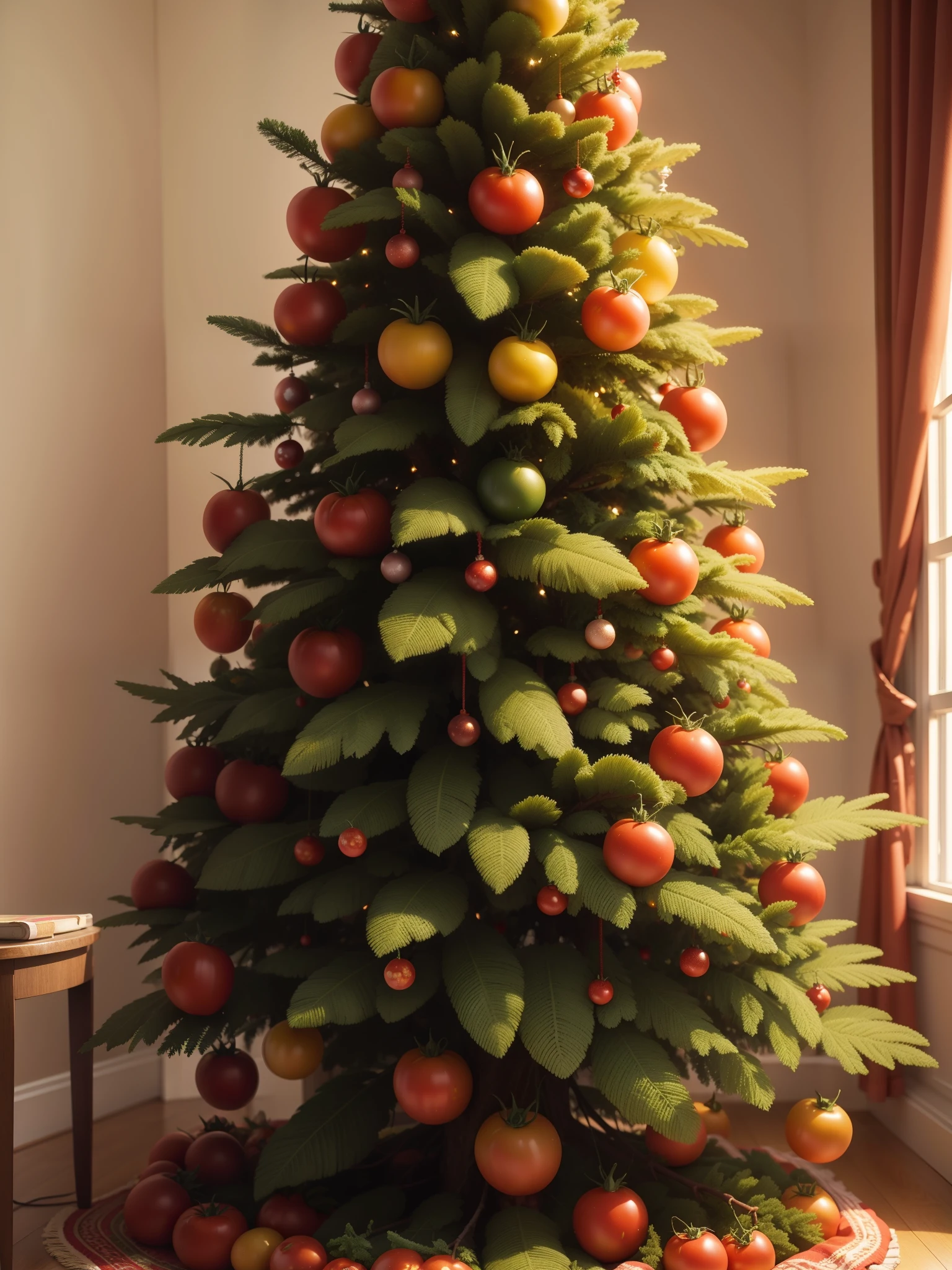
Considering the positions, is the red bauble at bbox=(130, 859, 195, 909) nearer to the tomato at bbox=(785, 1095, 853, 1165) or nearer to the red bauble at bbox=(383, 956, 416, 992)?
the red bauble at bbox=(383, 956, 416, 992)

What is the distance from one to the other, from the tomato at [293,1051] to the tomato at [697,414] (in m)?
1.19

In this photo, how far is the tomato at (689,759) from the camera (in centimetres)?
161

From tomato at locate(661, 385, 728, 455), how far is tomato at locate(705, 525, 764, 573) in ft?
0.64

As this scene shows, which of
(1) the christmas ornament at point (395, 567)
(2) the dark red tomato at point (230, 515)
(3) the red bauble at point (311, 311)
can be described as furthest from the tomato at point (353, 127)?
(1) the christmas ornament at point (395, 567)

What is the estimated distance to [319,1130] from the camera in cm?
165

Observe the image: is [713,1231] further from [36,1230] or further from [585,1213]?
[36,1230]

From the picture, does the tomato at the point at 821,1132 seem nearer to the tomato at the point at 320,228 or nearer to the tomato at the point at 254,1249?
the tomato at the point at 254,1249

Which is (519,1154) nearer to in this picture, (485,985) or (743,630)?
(485,985)

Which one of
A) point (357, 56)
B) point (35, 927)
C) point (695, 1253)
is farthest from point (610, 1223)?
point (357, 56)

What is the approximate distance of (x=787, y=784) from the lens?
1.81 meters

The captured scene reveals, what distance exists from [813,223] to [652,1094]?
2185 millimetres

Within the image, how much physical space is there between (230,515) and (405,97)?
0.76 m

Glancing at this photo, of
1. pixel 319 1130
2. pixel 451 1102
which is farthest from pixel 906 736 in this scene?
pixel 319 1130

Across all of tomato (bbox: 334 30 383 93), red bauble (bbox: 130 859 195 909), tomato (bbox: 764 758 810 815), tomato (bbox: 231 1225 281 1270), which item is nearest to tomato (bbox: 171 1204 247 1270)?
tomato (bbox: 231 1225 281 1270)
